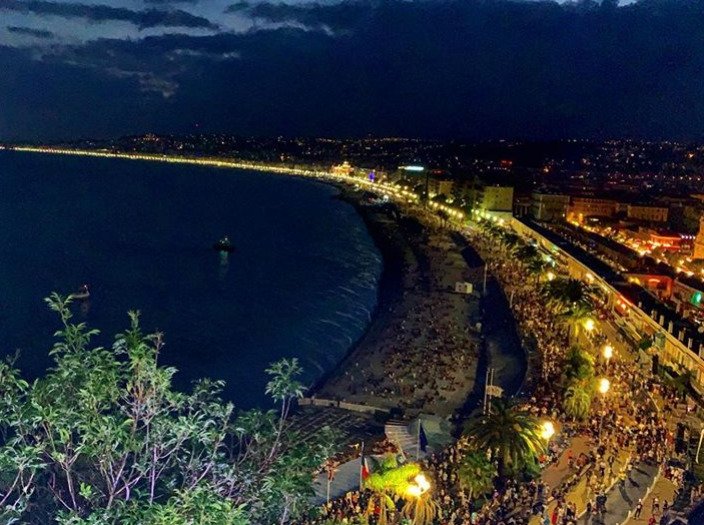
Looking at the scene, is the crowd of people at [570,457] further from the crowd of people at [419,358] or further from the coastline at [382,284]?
the coastline at [382,284]

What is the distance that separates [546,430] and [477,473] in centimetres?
362

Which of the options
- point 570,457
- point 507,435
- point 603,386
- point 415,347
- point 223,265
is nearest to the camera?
point 507,435

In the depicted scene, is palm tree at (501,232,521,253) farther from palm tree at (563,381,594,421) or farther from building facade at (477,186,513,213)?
palm tree at (563,381,594,421)

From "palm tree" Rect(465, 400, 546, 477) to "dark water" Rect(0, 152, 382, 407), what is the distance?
1342 cm

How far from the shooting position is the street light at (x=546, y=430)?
1850cm

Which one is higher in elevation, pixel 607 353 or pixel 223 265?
pixel 607 353

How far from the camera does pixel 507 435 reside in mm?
17250

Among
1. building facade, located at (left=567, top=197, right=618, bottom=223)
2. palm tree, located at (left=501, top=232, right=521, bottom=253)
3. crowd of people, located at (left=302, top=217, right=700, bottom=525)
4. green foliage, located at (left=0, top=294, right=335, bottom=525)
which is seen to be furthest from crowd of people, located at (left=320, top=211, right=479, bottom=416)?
building facade, located at (left=567, top=197, right=618, bottom=223)

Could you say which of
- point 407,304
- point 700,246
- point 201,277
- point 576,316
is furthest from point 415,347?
point 201,277

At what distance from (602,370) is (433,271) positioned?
1208 inches

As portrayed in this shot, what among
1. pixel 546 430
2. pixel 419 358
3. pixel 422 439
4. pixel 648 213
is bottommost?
pixel 419 358

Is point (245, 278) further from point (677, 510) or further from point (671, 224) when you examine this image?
point (677, 510)

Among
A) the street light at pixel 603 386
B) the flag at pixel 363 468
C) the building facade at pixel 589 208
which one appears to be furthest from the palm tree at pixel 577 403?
the building facade at pixel 589 208

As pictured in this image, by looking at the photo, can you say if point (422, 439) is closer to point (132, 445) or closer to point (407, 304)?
point (132, 445)
